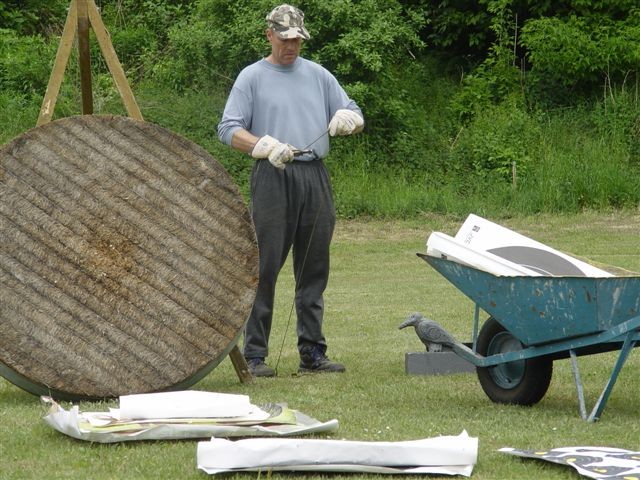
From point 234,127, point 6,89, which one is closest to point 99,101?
point 6,89

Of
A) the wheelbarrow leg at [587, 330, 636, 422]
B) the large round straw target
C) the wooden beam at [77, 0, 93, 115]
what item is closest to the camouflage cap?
the large round straw target

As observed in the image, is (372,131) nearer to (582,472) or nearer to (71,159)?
(71,159)

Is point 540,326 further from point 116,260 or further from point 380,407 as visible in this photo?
point 116,260

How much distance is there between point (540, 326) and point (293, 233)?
6.34ft

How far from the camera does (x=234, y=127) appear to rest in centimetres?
738

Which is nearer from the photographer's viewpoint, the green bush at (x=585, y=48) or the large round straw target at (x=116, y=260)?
the large round straw target at (x=116, y=260)

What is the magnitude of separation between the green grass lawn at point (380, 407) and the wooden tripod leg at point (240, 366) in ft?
0.22

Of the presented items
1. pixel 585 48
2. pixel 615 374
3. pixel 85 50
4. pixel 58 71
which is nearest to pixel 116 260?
pixel 58 71

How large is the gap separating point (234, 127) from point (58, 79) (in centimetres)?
95

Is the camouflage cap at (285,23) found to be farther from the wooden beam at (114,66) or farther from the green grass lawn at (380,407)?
the green grass lawn at (380,407)

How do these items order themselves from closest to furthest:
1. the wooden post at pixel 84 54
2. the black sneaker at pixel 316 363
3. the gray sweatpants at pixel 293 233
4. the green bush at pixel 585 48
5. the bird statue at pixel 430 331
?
the bird statue at pixel 430 331 → the wooden post at pixel 84 54 → the gray sweatpants at pixel 293 233 → the black sneaker at pixel 316 363 → the green bush at pixel 585 48

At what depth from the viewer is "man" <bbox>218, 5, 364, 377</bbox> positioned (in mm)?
7402

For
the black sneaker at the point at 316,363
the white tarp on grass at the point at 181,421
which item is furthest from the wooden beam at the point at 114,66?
the white tarp on grass at the point at 181,421

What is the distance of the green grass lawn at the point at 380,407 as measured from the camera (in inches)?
197
